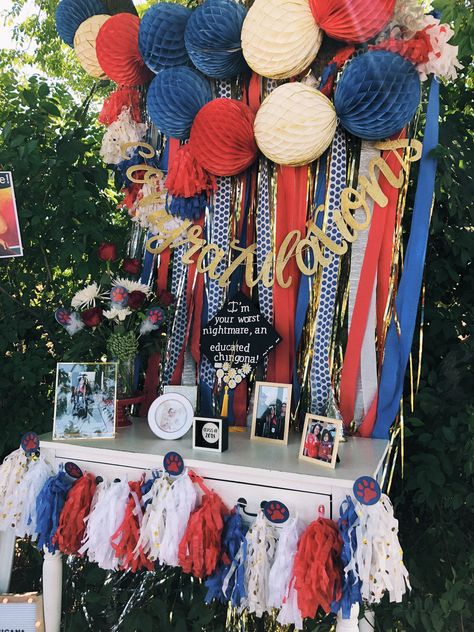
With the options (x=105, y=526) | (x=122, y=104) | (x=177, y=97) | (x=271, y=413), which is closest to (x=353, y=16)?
(x=177, y=97)

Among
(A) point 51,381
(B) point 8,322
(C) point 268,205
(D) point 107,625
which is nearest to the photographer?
(C) point 268,205

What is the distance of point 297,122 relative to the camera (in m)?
1.63

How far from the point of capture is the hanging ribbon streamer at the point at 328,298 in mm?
1755

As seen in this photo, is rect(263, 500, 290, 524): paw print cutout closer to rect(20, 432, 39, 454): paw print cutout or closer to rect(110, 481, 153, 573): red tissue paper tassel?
rect(110, 481, 153, 573): red tissue paper tassel

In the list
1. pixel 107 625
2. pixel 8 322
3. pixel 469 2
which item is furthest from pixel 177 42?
pixel 107 625

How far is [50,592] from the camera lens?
172 cm

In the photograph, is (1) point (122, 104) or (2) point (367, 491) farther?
(1) point (122, 104)

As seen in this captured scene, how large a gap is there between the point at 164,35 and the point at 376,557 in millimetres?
1718

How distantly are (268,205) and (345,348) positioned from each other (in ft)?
1.80

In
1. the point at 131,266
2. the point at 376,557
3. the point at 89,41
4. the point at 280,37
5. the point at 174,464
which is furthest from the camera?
the point at 89,41

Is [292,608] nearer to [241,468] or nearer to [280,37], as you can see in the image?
[241,468]

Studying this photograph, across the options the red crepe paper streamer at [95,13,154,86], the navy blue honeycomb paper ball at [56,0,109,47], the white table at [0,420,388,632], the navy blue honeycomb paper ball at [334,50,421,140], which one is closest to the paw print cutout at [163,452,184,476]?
the white table at [0,420,388,632]

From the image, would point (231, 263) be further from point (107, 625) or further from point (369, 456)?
point (107, 625)

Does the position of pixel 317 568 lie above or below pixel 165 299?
below
